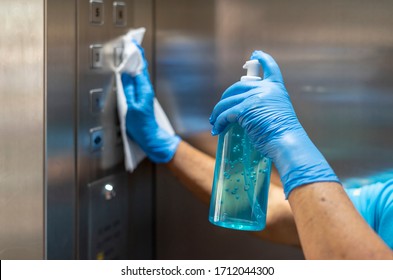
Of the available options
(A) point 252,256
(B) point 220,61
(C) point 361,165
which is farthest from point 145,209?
(C) point 361,165

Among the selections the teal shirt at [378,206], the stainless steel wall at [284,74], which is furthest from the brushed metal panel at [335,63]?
the teal shirt at [378,206]

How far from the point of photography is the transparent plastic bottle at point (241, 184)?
42.6 inches

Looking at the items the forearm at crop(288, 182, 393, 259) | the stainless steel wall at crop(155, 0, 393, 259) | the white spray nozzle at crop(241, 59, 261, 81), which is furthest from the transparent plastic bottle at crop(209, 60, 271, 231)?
the stainless steel wall at crop(155, 0, 393, 259)

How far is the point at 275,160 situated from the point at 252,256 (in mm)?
561

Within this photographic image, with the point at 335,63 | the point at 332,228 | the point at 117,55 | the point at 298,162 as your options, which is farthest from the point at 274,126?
the point at 117,55

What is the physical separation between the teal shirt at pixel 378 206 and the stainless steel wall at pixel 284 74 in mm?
148

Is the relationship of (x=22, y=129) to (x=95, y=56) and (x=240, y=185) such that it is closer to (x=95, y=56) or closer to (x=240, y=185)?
Answer: (x=95, y=56)

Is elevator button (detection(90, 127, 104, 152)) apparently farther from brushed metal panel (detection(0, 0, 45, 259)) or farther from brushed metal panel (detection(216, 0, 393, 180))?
brushed metal panel (detection(216, 0, 393, 180))

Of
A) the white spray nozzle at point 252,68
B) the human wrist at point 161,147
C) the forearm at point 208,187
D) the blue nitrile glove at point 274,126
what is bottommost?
the forearm at point 208,187

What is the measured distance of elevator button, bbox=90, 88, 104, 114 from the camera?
50.2 inches

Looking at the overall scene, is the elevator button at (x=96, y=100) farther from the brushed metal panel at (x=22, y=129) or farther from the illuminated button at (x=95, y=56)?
the brushed metal panel at (x=22, y=129)

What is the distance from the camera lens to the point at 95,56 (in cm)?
127

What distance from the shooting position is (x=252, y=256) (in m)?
1.52

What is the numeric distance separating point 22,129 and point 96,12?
32cm
